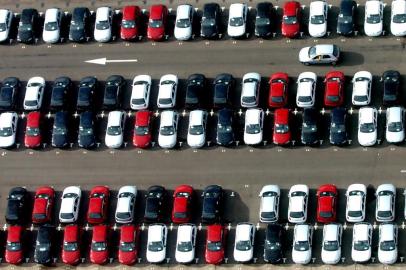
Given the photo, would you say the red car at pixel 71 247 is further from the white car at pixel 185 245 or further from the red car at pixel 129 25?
the red car at pixel 129 25

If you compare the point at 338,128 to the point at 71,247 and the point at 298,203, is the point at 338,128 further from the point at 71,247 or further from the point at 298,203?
the point at 71,247

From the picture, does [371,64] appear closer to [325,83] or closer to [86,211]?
[325,83]

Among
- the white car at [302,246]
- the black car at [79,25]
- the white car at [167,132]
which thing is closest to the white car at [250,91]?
the white car at [167,132]

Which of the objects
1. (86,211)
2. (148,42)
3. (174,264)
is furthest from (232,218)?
(148,42)

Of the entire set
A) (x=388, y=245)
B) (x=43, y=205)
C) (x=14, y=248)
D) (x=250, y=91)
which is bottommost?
(x=14, y=248)

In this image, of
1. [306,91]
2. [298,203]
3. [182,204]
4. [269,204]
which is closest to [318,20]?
[306,91]

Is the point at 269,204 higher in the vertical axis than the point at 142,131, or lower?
lower

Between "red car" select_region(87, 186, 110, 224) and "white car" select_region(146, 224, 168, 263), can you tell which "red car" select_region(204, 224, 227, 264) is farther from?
"red car" select_region(87, 186, 110, 224)
